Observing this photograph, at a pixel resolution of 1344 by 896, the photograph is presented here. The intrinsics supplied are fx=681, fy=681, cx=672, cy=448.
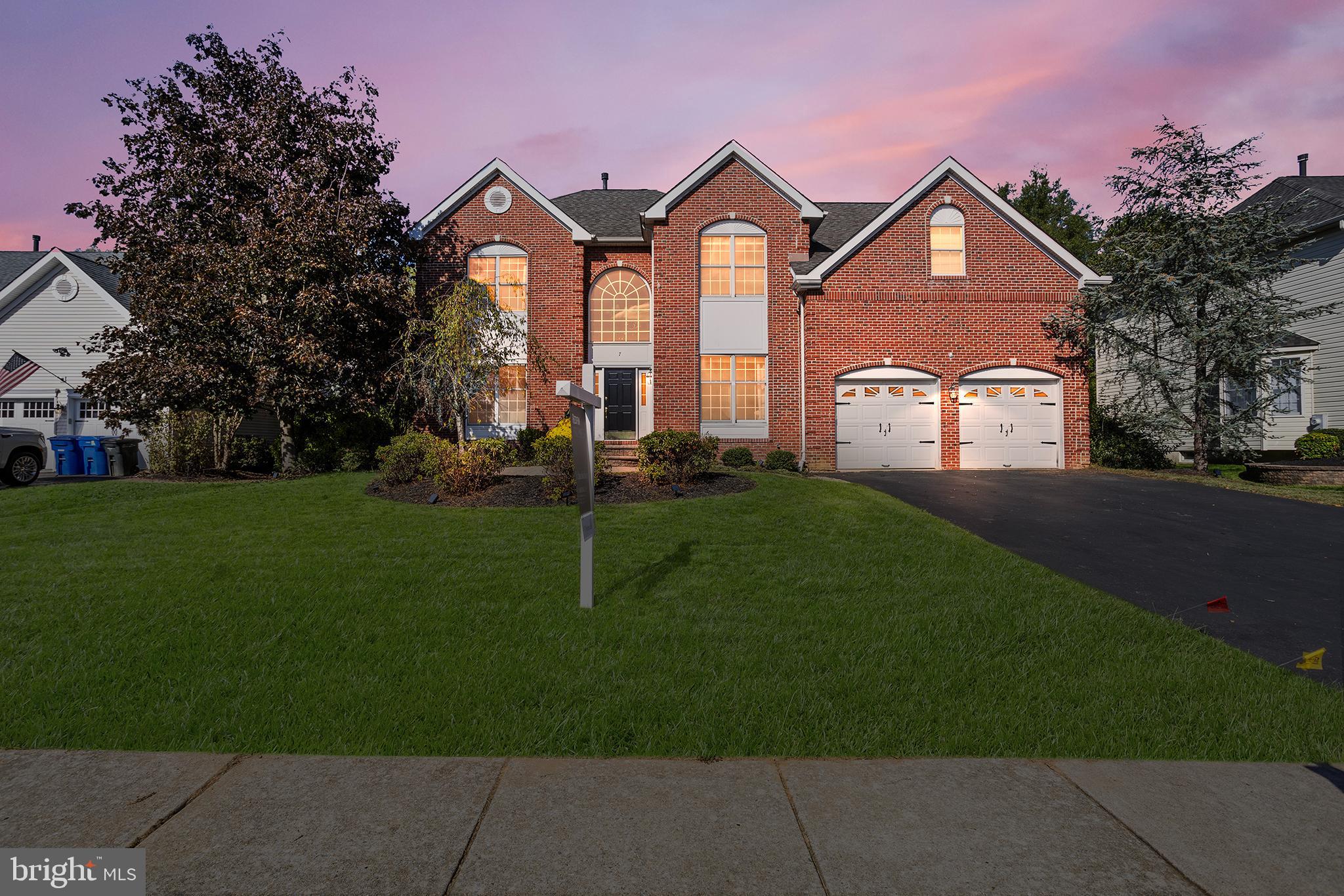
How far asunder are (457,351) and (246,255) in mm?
→ 5251

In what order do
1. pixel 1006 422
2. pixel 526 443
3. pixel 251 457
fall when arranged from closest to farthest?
pixel 1006 422
pixel 251 457
pixel 526 443

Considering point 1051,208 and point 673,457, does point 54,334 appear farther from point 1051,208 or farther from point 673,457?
point 1051,208

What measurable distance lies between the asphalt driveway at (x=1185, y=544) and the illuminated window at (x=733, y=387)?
495 cm

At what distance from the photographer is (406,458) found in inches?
516

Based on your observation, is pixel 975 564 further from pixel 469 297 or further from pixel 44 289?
pixel 44 289

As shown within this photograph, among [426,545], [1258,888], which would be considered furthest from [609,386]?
[1258,888]

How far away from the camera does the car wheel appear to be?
15.0 meters

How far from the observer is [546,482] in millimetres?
11828

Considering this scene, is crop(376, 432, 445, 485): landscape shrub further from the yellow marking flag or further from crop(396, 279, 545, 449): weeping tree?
the yellow marking flag

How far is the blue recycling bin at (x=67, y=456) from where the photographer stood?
61.7ft

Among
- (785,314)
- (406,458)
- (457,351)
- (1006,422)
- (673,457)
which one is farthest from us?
(785,314)

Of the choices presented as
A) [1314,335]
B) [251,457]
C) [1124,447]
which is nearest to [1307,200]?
[1314,335]

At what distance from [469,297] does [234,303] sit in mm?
5286

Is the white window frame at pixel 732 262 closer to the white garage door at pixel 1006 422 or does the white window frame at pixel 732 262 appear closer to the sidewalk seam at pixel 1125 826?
the white garage door at pixel 1006 422
